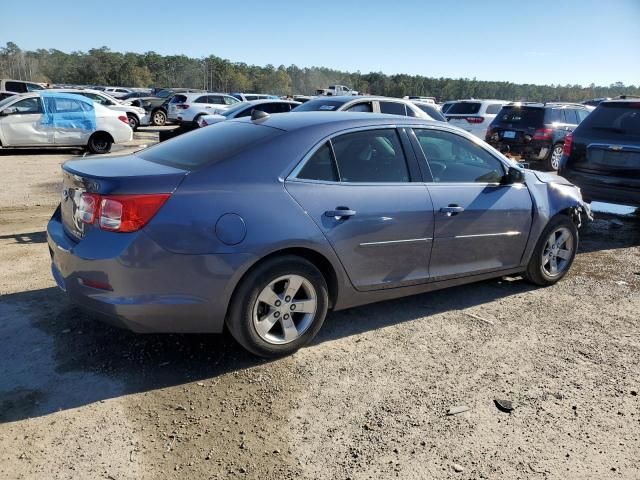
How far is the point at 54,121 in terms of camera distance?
13.3 m

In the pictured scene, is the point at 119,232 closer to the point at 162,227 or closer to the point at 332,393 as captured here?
the point at 162,227

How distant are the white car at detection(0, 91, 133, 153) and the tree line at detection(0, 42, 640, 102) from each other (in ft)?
265

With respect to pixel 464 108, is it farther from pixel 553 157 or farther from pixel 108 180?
pixel 108 180

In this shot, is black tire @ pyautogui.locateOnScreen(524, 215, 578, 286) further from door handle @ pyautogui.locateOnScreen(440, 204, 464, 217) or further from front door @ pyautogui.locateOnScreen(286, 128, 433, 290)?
front door @ pyautogui.locateOnScreen(286, 128, 433, 290)

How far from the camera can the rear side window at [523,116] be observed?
1294cm

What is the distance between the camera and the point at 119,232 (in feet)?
9.90

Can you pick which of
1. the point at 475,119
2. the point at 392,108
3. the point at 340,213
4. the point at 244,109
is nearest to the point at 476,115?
the point at 475,119

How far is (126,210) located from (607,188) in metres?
6.41

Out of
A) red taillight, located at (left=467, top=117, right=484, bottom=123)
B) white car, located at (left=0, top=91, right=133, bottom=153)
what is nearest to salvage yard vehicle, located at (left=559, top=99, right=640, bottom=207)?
red taillight, located at (left=467, top=117, right=484, bottom=123)

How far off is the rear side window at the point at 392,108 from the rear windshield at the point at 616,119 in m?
3.77

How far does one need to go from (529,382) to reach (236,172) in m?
2.28

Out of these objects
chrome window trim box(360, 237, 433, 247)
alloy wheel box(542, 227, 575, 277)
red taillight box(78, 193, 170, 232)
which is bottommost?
alloy wheel box(542, 227, 575, 277)

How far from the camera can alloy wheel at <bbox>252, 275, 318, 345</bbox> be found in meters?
3.39

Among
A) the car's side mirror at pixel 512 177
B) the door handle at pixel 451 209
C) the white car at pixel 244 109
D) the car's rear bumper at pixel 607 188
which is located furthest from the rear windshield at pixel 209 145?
the white car at pixel 244 109
